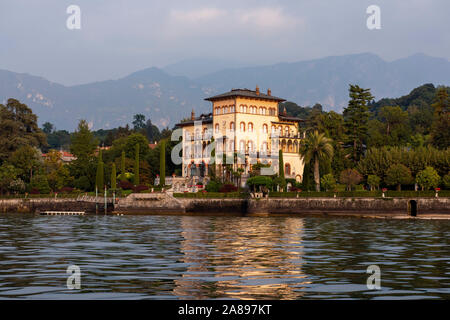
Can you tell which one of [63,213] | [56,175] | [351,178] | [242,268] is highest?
[56,175]

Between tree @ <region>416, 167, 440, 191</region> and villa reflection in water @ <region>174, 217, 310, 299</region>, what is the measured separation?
37356 millimetres

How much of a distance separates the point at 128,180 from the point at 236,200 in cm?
3126

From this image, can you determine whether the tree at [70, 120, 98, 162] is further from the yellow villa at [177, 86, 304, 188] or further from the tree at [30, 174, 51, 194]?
the yellow villa at [177, 86, 304, 188]

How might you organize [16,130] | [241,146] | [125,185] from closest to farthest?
[125,185] < [241,146] < [16,130]

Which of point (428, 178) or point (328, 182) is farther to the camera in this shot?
point (328, 182)

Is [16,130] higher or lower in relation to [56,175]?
higher

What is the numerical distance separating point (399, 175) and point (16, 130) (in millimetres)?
70526

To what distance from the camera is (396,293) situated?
18.5m

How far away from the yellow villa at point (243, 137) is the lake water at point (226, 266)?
202ft

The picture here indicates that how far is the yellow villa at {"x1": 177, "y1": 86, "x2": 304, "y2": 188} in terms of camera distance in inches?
4065

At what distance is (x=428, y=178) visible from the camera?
73.1 m

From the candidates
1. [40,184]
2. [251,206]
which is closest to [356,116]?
[251,206]

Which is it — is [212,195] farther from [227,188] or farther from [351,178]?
[351,178]
